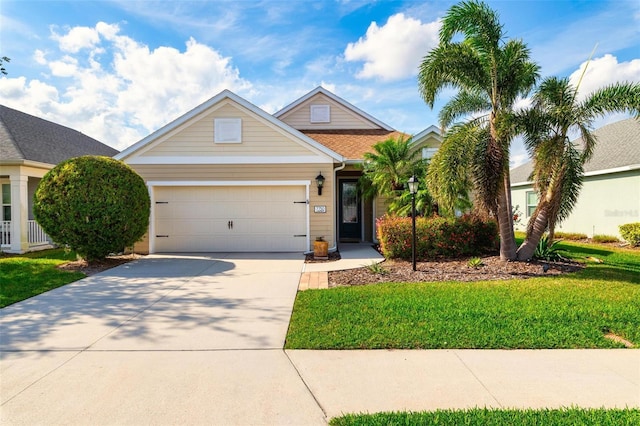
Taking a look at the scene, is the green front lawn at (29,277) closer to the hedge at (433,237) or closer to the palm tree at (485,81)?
the hedge at (433,237)

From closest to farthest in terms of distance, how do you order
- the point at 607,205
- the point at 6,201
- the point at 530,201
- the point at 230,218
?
the point at 230,218 < the point at 6,201 < the point at 607,205 < the point at 530,201

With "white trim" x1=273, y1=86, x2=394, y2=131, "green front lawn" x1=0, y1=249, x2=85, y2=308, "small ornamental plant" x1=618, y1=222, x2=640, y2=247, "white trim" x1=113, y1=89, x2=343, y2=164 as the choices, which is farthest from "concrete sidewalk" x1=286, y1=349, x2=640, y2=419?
"white trim" x1=273, y1=86, x2=394, y2=131

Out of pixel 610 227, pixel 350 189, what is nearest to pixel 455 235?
pixel 350 189

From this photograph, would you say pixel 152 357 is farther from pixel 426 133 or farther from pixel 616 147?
pixel 616 147

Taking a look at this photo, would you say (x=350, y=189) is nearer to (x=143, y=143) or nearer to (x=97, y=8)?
(x=143, y=143)

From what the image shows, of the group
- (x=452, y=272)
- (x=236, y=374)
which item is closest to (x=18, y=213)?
(x=236, y=374)

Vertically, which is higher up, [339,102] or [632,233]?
[339,102]

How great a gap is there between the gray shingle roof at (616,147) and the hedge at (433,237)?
4.48 meters

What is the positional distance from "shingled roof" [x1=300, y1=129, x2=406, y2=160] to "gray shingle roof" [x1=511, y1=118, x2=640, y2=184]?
5.67m

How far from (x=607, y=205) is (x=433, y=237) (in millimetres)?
9763

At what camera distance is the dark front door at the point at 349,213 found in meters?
13.4

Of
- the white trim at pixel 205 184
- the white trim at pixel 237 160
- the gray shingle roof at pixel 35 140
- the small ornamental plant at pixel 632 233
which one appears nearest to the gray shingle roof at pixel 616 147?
the small ornamental plant at pixel 632 233

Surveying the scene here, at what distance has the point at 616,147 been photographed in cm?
1448

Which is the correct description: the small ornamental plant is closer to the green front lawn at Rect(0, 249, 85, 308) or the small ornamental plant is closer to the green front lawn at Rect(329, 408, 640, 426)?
the green front lawn at Rect(329, 408, 640, 426)
